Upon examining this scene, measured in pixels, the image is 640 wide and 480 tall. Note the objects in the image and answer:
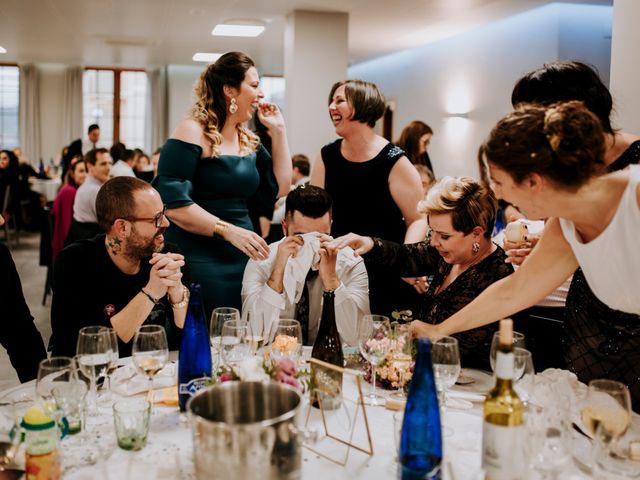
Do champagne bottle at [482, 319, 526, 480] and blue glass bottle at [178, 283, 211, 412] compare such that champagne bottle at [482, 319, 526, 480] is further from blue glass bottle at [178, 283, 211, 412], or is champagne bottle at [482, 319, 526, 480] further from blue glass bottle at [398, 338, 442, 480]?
blue glass bottle at [178, 283, 211, 412]

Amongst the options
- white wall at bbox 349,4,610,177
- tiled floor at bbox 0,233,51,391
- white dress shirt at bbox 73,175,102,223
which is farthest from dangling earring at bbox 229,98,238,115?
white wall at bbox 349,4,610,177

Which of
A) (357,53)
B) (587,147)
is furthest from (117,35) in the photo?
(587,147)

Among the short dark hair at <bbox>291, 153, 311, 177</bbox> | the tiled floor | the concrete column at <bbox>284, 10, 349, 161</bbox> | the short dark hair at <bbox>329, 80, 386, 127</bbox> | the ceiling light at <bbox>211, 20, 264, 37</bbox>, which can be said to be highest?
the ceiling light at <bbox>211, 20, 264, 37</bbox>

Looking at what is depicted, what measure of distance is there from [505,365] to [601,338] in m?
0.79

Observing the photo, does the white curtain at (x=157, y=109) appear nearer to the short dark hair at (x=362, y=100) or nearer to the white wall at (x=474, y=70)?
the white wall at (x=474, y=70)

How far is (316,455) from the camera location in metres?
1.40

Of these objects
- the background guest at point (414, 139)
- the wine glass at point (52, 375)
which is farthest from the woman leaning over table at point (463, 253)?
the background guest at point (414, 139)

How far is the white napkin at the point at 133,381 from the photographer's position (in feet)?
5.76

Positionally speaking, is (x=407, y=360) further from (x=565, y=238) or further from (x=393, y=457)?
(x=565, y=238)

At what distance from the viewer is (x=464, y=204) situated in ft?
7.75

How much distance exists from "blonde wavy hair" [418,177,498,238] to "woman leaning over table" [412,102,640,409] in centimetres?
58

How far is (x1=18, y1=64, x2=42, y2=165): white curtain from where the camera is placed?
13.9 m

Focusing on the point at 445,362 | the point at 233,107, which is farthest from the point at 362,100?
the point at 445,362

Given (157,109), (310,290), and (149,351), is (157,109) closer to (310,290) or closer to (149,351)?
(310,290)
